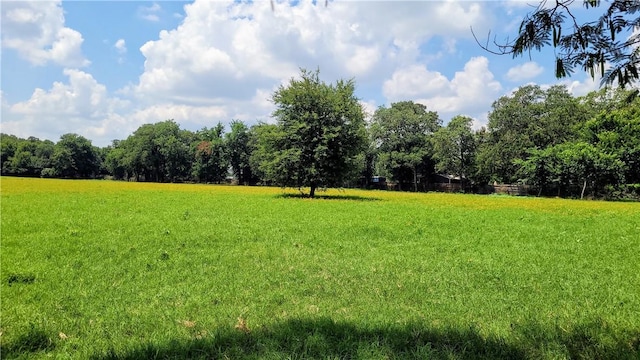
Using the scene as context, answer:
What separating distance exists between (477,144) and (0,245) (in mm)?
74714

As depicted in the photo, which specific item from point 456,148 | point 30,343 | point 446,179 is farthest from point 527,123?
point 30,343

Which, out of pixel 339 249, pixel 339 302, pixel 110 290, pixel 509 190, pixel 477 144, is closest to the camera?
pixel 339 302

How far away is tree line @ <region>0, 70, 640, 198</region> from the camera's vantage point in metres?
32.1

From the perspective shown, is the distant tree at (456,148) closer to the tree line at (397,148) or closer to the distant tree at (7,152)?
the tree line at (397,148)

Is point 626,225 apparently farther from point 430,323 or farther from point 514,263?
point 430,323

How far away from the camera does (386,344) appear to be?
4164 mm

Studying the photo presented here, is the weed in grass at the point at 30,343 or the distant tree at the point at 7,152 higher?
the distant tree at the point at 7,152

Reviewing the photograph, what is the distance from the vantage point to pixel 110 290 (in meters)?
6.21

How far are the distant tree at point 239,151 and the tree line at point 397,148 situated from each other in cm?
25

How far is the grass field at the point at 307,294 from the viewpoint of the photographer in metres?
4.23

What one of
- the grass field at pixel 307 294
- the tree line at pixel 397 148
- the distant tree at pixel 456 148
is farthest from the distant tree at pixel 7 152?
the grass field at pixel 307 294

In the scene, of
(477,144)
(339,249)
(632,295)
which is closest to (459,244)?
Answer: (339,249)

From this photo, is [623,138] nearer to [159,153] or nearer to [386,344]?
[386,344]

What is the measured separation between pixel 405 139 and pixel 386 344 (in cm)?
7309
